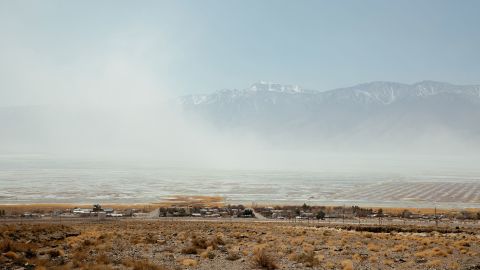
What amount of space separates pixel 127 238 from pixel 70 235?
3.36 metres

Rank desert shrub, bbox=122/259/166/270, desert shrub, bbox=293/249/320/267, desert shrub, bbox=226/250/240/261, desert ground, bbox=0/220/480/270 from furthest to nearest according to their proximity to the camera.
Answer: desert shrub, bbox=226/250/240/261, desert shrub, bbox=293/249/320/267, desert ground, bbox=0/220/480/270, desert shrub, bbox=122/259/166/270

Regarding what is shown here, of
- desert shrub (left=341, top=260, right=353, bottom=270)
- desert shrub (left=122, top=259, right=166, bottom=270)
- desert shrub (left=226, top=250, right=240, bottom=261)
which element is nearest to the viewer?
desert shrub (left=122, top=259, right=166, bottom=270)

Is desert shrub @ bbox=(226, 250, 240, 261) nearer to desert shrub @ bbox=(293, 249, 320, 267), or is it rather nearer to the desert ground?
the desert ground

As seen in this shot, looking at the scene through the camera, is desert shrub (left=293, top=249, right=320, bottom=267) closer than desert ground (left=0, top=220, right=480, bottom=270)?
No

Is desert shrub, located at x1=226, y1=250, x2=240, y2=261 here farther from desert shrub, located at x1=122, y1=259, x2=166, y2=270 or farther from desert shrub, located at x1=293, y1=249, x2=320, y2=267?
desert shrub, located at x1=122, y1=259, x2=166, y2=270

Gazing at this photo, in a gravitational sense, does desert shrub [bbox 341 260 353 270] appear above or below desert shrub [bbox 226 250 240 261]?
above

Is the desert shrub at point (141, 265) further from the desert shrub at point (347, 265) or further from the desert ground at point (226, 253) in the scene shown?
the desert shrub at point (347, 265)

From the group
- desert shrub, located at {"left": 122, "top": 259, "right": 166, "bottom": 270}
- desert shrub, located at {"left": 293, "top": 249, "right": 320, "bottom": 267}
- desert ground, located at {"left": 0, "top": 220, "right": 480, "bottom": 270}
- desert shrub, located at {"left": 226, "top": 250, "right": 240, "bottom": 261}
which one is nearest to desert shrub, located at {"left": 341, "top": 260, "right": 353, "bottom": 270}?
desert ground, located at {"left": 0, "top": 220, "right": 480, "bottom": 270}

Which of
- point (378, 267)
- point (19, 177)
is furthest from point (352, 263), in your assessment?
point (19, 177)

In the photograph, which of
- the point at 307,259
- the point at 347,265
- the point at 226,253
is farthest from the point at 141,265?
the point at 347,265

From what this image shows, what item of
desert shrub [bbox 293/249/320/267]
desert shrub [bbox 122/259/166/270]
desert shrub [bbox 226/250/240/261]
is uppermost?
desert shrub [bbox 122/259/166/270]

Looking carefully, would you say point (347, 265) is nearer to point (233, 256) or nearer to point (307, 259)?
point (307, 259)

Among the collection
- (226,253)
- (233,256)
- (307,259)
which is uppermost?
(307,259)

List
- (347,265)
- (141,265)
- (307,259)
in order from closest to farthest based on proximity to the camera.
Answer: (141,265), (347,265), (307,259)
